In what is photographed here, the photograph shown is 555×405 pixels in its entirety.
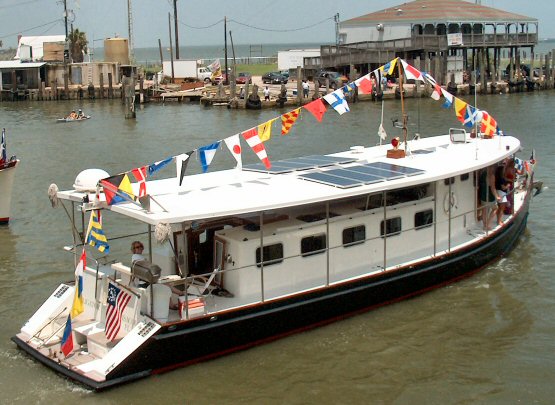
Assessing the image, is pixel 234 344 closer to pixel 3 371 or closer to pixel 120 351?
pixel 120 351

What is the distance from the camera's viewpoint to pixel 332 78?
6125cm

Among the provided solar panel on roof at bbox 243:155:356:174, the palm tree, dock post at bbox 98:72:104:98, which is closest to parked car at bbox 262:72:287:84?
dock post at bbox 98:72:104:98

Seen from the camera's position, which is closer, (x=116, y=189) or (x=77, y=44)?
(x=116, y=189)

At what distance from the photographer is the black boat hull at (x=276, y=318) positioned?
40.9ft

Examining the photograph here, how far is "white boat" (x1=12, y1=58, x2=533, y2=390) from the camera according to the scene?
12.6 metres

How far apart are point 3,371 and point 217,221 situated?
4235 mm

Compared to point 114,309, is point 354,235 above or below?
above

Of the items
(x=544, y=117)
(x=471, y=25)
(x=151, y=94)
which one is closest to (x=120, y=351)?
(x=544, y=117)

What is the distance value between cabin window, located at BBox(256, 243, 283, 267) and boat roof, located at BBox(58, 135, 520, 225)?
0.84 metres

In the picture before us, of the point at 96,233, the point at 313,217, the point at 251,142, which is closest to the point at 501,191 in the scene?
the point at 313,217

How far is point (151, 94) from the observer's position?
63.4m

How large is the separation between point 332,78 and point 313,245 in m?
48.2

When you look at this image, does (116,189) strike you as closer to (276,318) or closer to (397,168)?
(276,318)

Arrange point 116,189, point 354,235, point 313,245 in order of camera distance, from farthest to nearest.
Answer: point 354,235, point 313,245, point 116,189
